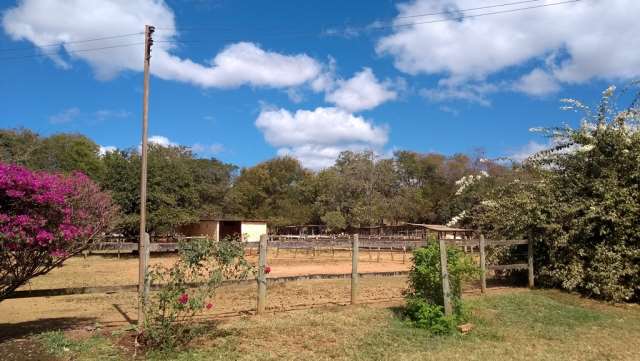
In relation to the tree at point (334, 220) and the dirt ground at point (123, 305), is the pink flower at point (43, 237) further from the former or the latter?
the tree at point (334, 220)

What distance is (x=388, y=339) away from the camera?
7816mm

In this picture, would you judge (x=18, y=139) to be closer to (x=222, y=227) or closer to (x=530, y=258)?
(x=222, y=227)

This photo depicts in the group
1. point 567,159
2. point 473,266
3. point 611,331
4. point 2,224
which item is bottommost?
point 611,331

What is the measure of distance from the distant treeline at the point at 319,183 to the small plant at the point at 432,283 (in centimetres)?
4328

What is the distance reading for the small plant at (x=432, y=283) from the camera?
8.64m

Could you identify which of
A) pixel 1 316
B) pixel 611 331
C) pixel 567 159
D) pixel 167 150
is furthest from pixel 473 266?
pixel 167 150

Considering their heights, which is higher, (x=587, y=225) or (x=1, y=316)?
(x=587, y=225)

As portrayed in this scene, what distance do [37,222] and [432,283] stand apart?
626 cm

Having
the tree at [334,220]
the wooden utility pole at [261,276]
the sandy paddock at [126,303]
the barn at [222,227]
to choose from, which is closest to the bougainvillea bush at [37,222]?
the sandy paddock at [126,303]

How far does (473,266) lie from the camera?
9.09 meters

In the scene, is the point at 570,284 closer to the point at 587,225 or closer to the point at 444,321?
the point at 587,225

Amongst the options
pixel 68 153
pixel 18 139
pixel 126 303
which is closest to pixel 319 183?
pixel 68 153

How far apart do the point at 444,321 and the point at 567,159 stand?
27.0ft

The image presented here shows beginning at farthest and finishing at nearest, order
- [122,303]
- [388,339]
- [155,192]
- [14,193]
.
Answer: [155,192], [122,303], [388,339], [14,193]
